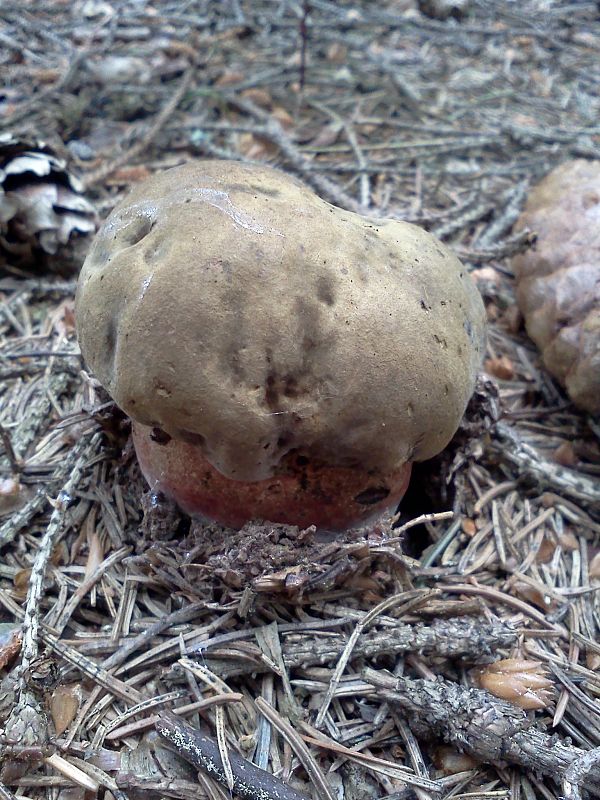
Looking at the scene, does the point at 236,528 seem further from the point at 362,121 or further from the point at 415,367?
the point at 362,121

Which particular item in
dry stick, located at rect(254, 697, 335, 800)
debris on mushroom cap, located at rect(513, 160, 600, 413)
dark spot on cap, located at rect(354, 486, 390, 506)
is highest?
debris on mushroom cap, located at rect(513, 160, 600, 413)

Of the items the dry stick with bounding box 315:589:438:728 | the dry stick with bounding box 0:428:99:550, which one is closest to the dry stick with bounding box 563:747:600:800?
the dry stick with bounding box 315:589:438:728

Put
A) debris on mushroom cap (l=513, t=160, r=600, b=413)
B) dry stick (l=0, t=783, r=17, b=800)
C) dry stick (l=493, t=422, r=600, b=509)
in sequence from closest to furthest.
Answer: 1. dry stick (l=0, t=783, r=17, b=800)
2. dry stick (l=493, t=422, r=600, b=509)
3. debris on mushroom cap (l=513, t=160, r=600, b=413)

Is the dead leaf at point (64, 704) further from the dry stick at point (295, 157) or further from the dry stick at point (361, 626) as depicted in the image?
the dry stick at point (295, 157)

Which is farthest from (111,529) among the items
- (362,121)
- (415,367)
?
(362,121)

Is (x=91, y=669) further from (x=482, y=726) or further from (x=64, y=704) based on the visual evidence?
(x=482, y=726)

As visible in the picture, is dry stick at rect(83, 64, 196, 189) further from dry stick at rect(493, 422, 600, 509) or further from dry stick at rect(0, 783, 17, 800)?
dry stick at rect(0, 783, 17, 800)

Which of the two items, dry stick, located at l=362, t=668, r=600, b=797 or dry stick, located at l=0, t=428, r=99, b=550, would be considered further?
dry stick, located at l=0, t=428, r=99, b=550

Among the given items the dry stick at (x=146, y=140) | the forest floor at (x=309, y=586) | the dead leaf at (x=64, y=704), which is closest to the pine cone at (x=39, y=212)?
the forest floor at (x=309, y=586)

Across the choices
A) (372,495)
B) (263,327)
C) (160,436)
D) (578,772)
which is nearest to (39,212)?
(160,436)
